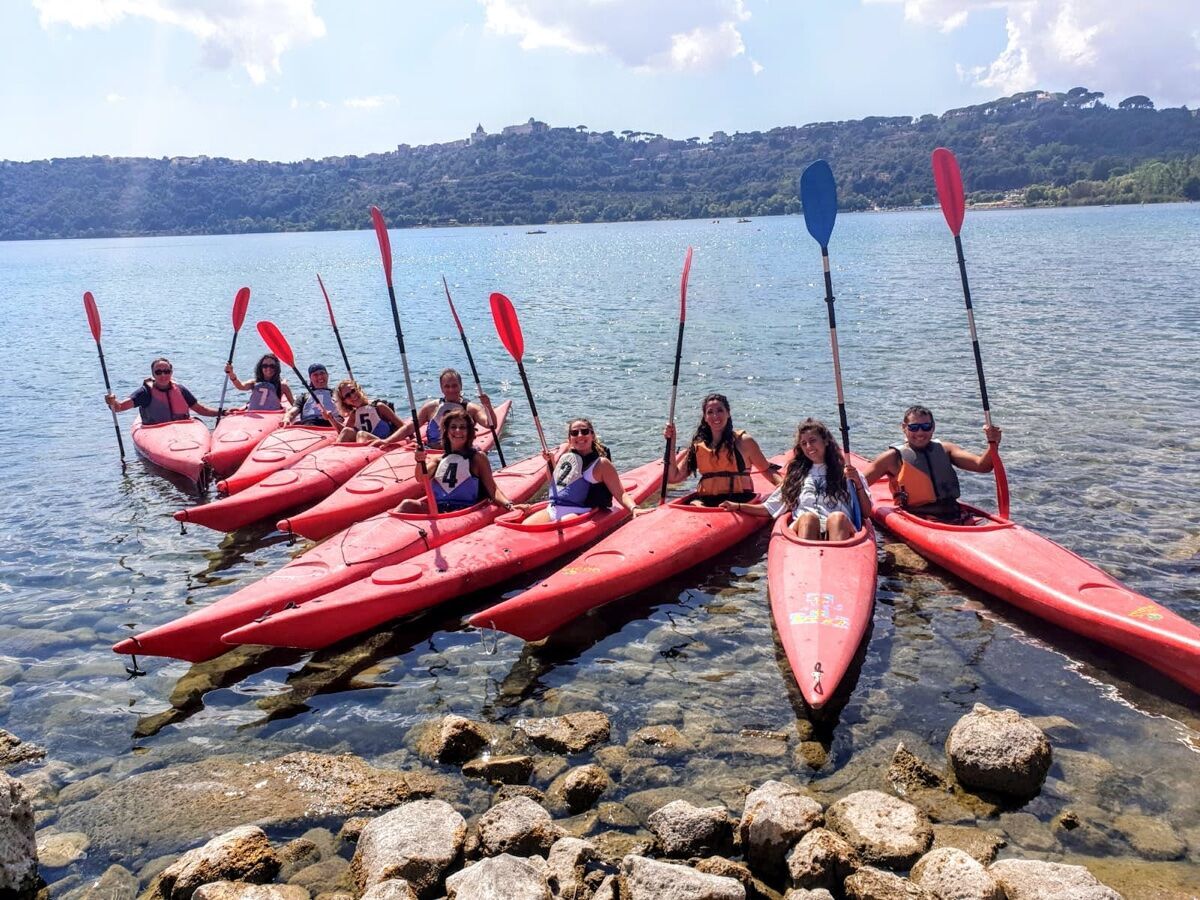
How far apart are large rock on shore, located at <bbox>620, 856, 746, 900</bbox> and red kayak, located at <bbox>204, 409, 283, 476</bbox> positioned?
28.7 feet

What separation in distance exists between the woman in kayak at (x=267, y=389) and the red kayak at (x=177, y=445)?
87 centimetres

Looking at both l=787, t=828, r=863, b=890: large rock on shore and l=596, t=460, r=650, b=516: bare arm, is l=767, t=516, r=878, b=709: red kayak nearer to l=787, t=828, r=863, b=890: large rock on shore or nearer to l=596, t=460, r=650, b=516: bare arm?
l=787, t=828, r=863, b=890: large rock on shore

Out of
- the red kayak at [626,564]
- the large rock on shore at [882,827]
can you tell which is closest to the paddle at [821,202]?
the red kayak at [626,564]

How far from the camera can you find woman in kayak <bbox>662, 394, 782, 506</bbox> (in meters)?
7.92

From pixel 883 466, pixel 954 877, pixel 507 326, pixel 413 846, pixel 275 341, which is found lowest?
pixel 954 877

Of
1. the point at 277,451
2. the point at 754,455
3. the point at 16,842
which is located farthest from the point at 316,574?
the point at 277,451

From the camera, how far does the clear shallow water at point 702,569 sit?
5.41 meters

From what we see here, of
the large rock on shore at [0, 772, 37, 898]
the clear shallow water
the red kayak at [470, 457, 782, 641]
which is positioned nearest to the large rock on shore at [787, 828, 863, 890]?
the clear shallow water

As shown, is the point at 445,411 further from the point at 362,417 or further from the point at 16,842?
the point at 16,842

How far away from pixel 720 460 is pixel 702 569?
40.1 inches

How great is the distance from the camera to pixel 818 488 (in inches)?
290

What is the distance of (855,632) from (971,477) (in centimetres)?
529

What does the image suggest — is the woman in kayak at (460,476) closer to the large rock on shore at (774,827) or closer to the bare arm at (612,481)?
the bare arm at (612,481)

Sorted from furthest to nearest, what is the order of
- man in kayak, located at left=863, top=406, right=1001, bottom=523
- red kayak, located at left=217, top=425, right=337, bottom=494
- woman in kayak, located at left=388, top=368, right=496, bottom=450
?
woman in kayak, located at left=388, top=368, right=496, bottom=450, red kayak, located at left=217, top=425, right=337, bottom=494, man in kayak, located at left=863, top=406, right=1001, bottom=523
